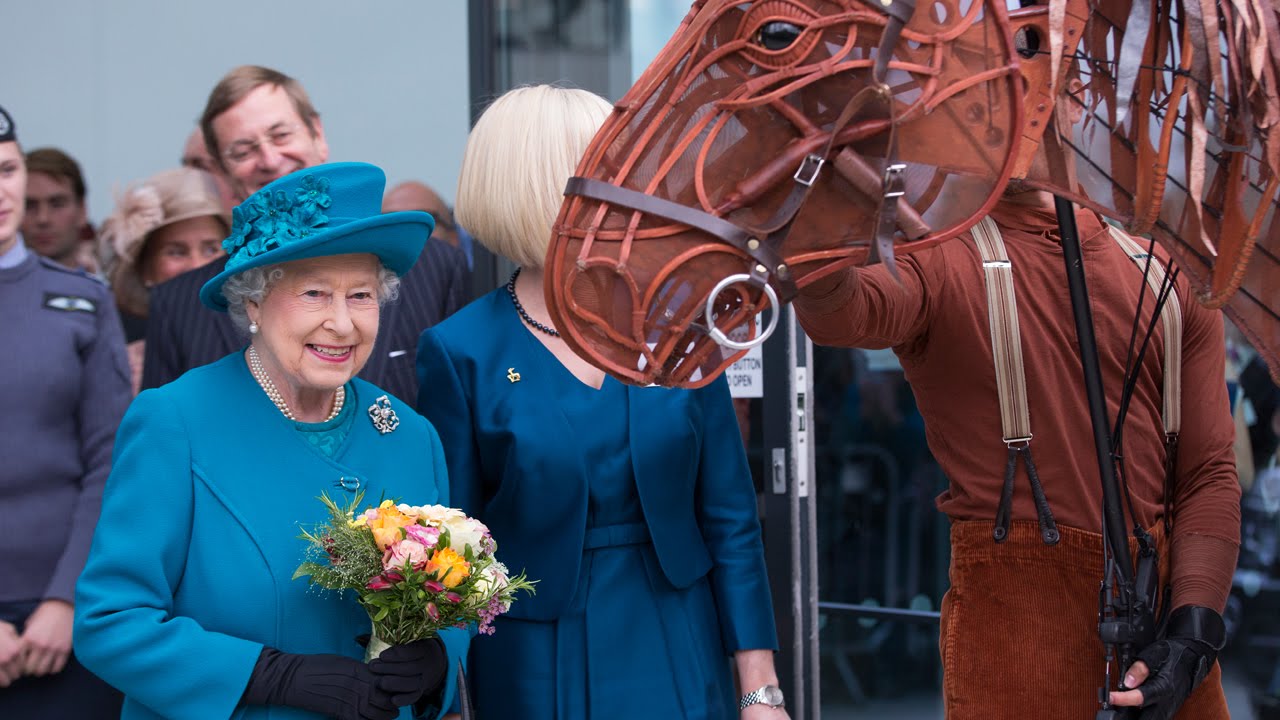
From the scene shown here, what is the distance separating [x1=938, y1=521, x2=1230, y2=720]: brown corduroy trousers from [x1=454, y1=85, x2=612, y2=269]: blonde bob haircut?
0.91 metres

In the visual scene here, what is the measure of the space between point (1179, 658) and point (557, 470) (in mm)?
1069

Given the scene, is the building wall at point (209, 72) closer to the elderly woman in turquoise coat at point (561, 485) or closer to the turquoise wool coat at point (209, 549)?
the elderly woman in turquoise coat at point (561, 485)

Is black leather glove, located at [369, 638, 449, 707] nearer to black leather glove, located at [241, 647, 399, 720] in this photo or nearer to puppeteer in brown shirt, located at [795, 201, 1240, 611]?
black leather glove, located at [241, 647, 399, 720]

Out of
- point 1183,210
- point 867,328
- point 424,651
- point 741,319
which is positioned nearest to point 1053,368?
point 867,328

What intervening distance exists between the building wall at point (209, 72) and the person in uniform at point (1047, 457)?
10.3ft

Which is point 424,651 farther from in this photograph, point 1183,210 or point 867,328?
point 1183,210

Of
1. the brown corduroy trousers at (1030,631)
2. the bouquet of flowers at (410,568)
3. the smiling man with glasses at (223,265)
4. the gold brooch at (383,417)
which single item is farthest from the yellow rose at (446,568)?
the smiling man with glasses at (223,265)

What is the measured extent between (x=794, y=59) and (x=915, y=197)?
221mm

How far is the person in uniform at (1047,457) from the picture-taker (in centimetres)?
215

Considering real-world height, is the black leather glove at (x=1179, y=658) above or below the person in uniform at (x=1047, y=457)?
below

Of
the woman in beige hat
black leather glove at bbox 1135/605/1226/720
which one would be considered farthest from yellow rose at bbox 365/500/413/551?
the woman in beige hat

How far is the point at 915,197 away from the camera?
1.57m

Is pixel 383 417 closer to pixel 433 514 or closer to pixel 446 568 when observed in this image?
pixel 433 514

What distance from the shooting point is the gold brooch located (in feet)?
7.70
